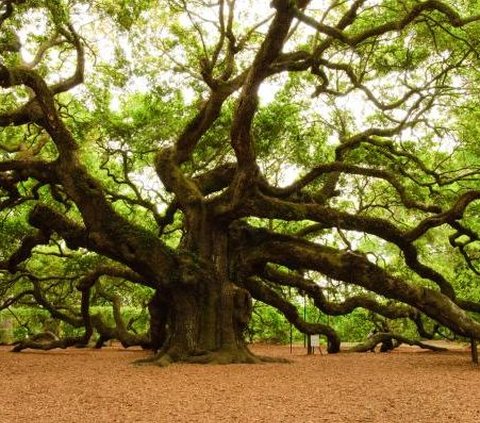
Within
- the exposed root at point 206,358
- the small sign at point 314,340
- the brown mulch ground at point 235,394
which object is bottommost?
the brown mulch ground at point 235,394

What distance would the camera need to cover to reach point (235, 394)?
6711 mm

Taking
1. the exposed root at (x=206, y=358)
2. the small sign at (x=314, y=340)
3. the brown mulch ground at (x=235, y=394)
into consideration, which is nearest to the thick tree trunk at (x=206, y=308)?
the exposed root at (x=206, y=358)

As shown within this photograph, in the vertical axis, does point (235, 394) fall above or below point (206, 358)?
below

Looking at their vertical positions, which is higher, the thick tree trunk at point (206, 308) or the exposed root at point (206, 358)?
the thick tree trunk at point (206, 308)

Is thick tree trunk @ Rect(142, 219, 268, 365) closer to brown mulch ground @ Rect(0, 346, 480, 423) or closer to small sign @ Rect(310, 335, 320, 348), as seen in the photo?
brown mulch ground @ Rect(0, 346, 480, 423)

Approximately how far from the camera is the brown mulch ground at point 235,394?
17.4ft

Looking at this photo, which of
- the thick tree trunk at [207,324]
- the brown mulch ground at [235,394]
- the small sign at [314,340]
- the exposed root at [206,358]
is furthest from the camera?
the small sign at [314,340]

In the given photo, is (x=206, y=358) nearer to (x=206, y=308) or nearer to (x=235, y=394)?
(x=206, y=308)

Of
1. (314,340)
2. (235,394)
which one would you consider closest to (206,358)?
(235,394)

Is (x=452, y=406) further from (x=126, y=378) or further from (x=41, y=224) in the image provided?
(x=41, y=224)

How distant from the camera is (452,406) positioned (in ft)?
19.4

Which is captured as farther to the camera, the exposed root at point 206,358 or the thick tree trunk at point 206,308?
the thick tree trunk at point 206,308

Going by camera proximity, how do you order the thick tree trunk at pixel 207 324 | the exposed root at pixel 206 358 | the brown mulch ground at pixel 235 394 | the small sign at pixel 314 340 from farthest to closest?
the small sign at pixel 314 340 < the thick tree trunk at pixel 207 324 < the exposed root at pixel 206 358 < the brown mulch ground at pixel 235 394

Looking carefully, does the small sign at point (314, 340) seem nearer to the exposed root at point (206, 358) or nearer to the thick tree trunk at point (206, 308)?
the thick tree trunk at point (206, 308)
